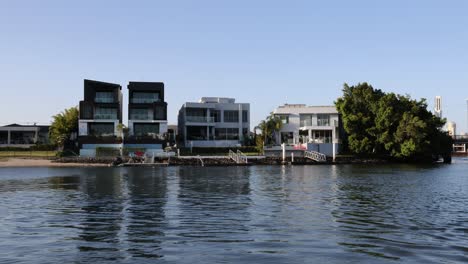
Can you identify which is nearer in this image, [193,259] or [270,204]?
[193,259]

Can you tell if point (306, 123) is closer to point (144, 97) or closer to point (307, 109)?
point (307, 109)

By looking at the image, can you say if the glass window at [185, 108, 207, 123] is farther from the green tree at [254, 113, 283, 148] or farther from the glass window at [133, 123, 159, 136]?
the green tree at [254, 113, 283, 148]

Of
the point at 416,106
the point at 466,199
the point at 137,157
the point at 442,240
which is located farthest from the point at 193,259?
the point at 416,106

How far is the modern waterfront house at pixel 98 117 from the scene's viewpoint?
8375 cm

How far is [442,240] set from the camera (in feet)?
53.4

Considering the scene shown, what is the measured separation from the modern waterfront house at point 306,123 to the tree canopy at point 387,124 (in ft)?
17.1

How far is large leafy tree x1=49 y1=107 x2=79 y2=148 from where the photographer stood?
290 feet

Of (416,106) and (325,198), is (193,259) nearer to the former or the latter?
(325,198)

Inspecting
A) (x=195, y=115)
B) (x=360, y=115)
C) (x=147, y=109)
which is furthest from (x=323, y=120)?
(x=147, y=109)

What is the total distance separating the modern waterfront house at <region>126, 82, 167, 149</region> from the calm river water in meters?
57.3

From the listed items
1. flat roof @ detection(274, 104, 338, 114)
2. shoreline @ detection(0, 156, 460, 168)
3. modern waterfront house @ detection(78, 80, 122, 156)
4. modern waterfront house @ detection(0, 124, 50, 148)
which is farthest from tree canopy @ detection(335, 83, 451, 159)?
modern waterfront house @ detection(0, 124, 50, 148)

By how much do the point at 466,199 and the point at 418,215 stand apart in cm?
876

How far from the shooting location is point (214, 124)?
310ft

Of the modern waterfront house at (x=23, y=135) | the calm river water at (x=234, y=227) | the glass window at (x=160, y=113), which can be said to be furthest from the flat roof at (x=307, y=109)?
the calm river water at (x=234, y=227)
